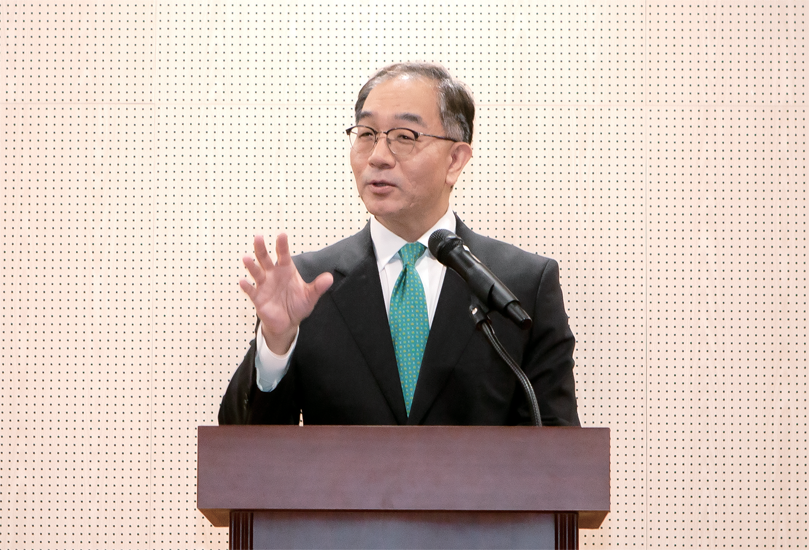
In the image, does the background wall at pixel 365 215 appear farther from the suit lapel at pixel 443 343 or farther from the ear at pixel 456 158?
the suit lapel at pixel 443 343

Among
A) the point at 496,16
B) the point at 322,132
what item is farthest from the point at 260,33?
the point at 496,16

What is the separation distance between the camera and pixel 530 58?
3434 mm

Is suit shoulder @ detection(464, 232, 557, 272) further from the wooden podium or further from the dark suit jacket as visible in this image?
the wooden podium

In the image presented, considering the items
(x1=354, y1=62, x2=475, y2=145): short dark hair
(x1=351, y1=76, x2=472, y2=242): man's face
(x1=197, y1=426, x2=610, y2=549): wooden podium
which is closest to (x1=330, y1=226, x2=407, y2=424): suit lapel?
(x1=351, y1=76, x2=472, y2=242): man's face

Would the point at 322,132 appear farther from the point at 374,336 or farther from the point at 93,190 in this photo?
the point at 374,336

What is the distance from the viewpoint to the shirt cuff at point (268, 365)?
1831mm

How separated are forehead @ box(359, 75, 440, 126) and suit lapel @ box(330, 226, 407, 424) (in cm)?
38

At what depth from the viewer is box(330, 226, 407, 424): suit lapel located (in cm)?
214

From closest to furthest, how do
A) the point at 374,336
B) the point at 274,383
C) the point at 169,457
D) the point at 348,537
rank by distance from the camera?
the point at 348,537
the point at 274,383
the point at 374,336
the point at 169,457

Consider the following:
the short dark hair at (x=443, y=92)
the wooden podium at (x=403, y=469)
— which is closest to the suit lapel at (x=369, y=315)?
the short dark hair at (x=443, y=92)

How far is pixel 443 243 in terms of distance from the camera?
1778 mm

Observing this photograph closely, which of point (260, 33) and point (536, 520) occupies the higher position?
point (260, 33)

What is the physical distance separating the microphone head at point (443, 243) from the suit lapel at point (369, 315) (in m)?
0.47

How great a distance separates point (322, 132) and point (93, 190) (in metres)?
0.97
